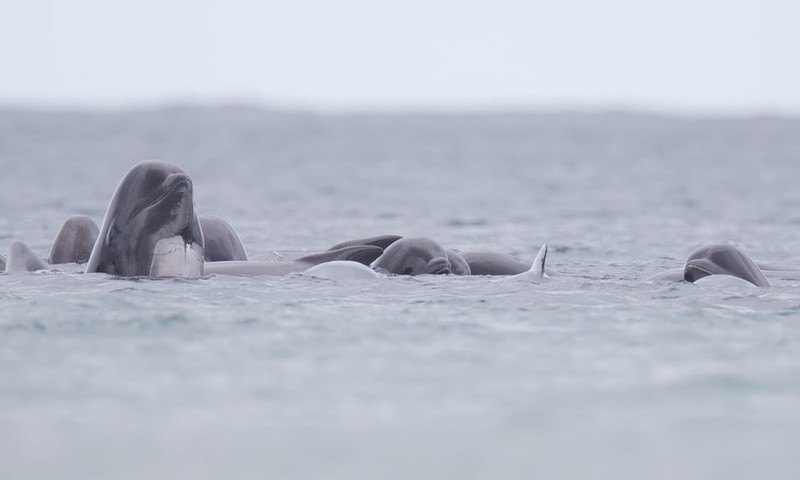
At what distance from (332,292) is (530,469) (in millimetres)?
4863

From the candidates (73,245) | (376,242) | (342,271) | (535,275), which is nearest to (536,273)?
(535,275)

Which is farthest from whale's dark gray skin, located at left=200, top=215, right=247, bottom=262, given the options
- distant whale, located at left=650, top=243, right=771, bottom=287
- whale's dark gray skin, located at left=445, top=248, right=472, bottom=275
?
distant whale, located at left=650, top=243, right=771, bottom=287

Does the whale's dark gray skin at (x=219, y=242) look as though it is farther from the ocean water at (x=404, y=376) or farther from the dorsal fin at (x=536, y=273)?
the dorsal fin at (x=536, y=273)

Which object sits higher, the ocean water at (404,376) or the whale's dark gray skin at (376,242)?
the whale's dark gray skin at (376,242)

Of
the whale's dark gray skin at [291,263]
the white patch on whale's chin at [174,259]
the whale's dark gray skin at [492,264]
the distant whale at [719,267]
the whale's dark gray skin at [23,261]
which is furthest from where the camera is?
the whale's dark gray skin at [492,264]

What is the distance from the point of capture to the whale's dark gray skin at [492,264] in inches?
481

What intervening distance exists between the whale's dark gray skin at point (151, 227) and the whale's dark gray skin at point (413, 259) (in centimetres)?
181

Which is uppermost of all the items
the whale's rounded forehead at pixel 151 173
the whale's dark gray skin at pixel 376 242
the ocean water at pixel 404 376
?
the whale's rounded forehead at pixel 151 173

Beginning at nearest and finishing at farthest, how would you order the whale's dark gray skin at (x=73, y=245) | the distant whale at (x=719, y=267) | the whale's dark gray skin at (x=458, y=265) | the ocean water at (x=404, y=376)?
the ocean water at (x=404, y=376) < the distant whale at (x=719, y=267) < the whale's dark gray skin at (x=458, y=265) < the whale's dark gray skin at (x=73, y=245)

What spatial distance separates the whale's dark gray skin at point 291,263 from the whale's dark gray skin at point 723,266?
10.0 feet

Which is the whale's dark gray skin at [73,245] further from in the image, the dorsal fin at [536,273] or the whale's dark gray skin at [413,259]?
the dorsal fin at [536,273]

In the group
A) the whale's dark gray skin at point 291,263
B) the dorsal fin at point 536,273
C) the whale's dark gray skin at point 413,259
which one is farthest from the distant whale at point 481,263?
the dorsal fin at point 536,273

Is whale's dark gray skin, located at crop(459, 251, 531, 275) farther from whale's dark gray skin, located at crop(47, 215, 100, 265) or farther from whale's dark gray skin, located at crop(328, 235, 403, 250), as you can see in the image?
whale's dark gray skin, located at crop(47, 215, 100, 265)

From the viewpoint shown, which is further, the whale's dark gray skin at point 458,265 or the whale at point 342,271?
the whale's dark gray skin at point 458,265
